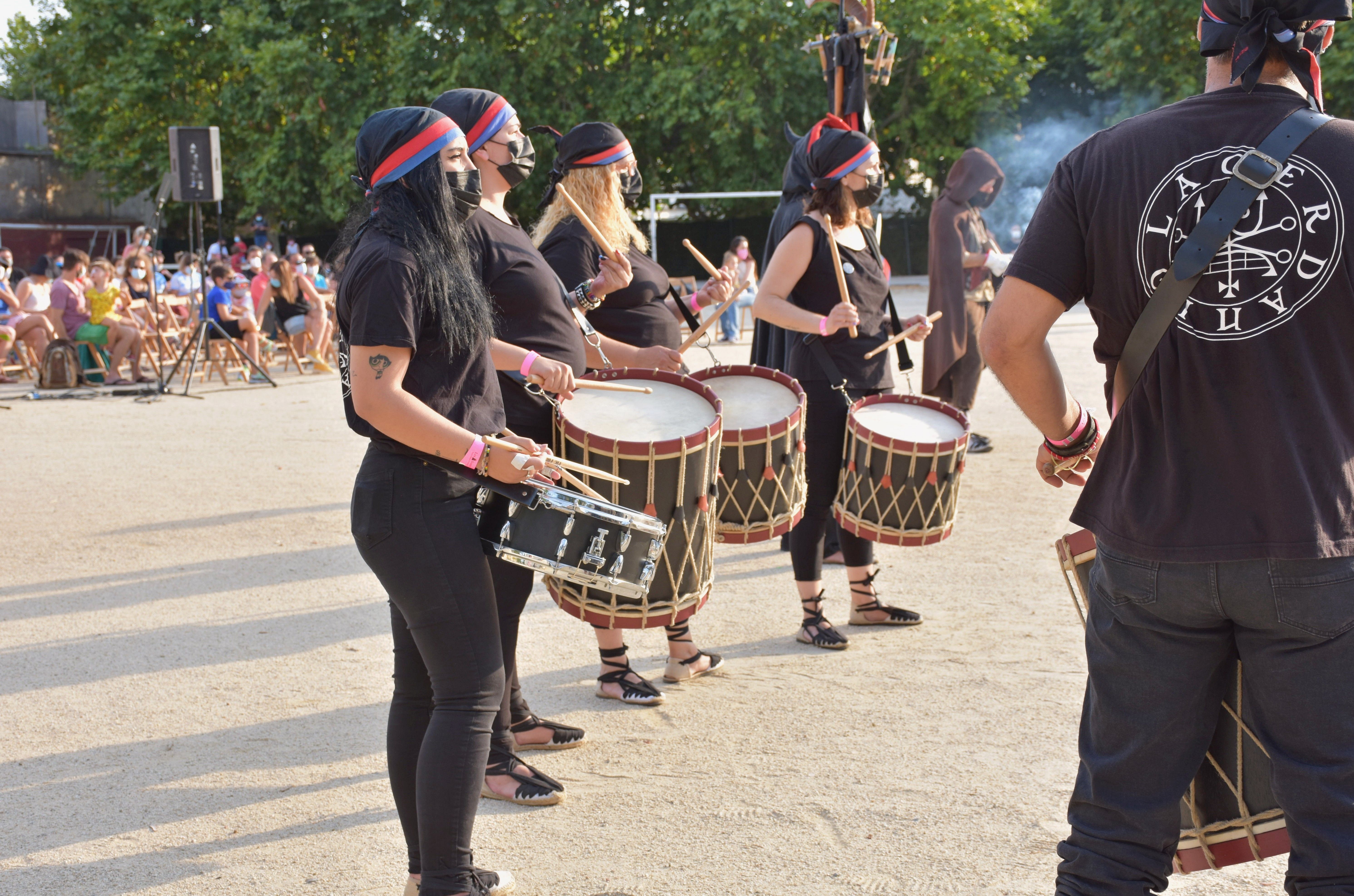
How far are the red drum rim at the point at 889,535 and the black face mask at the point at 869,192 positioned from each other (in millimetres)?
1048

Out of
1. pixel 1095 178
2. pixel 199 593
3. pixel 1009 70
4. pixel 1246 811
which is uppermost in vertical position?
pixel 1009 70

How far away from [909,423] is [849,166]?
104 cm

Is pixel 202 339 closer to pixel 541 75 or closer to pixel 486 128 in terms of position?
pixel 486 128

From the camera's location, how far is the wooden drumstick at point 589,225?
12.8 ft

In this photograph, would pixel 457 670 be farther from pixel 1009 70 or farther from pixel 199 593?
pixel 1009 70

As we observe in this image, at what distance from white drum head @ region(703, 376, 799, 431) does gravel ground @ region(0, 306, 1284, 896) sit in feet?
3.23

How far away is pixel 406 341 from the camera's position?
8.13 ft

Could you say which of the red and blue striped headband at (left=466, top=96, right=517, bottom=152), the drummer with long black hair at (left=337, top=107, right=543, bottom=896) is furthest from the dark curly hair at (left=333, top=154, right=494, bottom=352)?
the red and blue striped headband at (left=466, top=96, right=517, bottom=152)

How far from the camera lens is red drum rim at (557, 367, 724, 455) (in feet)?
10.8

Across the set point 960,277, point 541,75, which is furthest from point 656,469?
point 541,75

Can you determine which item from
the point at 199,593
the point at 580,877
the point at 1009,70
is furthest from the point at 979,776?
the point at 1009,70

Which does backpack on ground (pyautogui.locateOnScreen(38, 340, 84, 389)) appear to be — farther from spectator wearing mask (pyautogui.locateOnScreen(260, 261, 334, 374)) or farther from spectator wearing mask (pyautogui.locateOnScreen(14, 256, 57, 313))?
spectator wearing mask (pyautogui.locateOnScreen(260, 261, 334, 374))

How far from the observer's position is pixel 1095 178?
6.70 feet

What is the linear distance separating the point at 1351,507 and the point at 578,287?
2.56 metres
